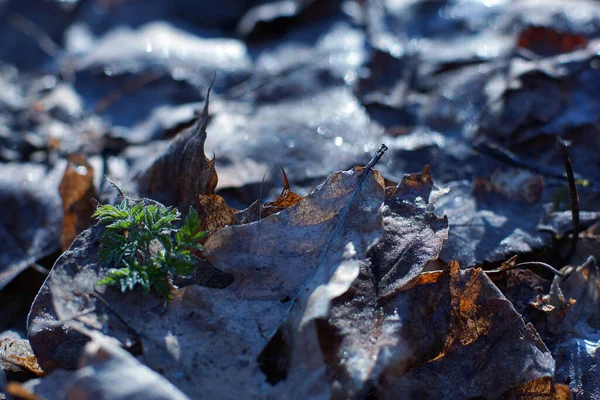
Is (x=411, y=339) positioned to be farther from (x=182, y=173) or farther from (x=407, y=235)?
(x=182, y=173)

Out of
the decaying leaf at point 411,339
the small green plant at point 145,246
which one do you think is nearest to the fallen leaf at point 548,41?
the decaying leaf at point 411,339

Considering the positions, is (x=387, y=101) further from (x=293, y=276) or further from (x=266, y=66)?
(x=293, y=276)

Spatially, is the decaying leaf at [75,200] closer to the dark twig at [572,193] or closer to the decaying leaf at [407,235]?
Result: the decaying leaf at [407,235]

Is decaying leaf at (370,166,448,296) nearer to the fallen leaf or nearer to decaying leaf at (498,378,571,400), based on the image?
decaying leaf at (498,378,571,400)

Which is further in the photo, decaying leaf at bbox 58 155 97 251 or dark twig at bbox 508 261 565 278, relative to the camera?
decaying leaf at bbox 58 155 97 251

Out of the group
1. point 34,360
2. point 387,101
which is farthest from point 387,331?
point 387,101

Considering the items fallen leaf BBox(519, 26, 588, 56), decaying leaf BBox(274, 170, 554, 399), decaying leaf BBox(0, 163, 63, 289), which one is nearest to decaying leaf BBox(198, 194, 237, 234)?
decaying leaf BBox(274, 170, 554, 399)
